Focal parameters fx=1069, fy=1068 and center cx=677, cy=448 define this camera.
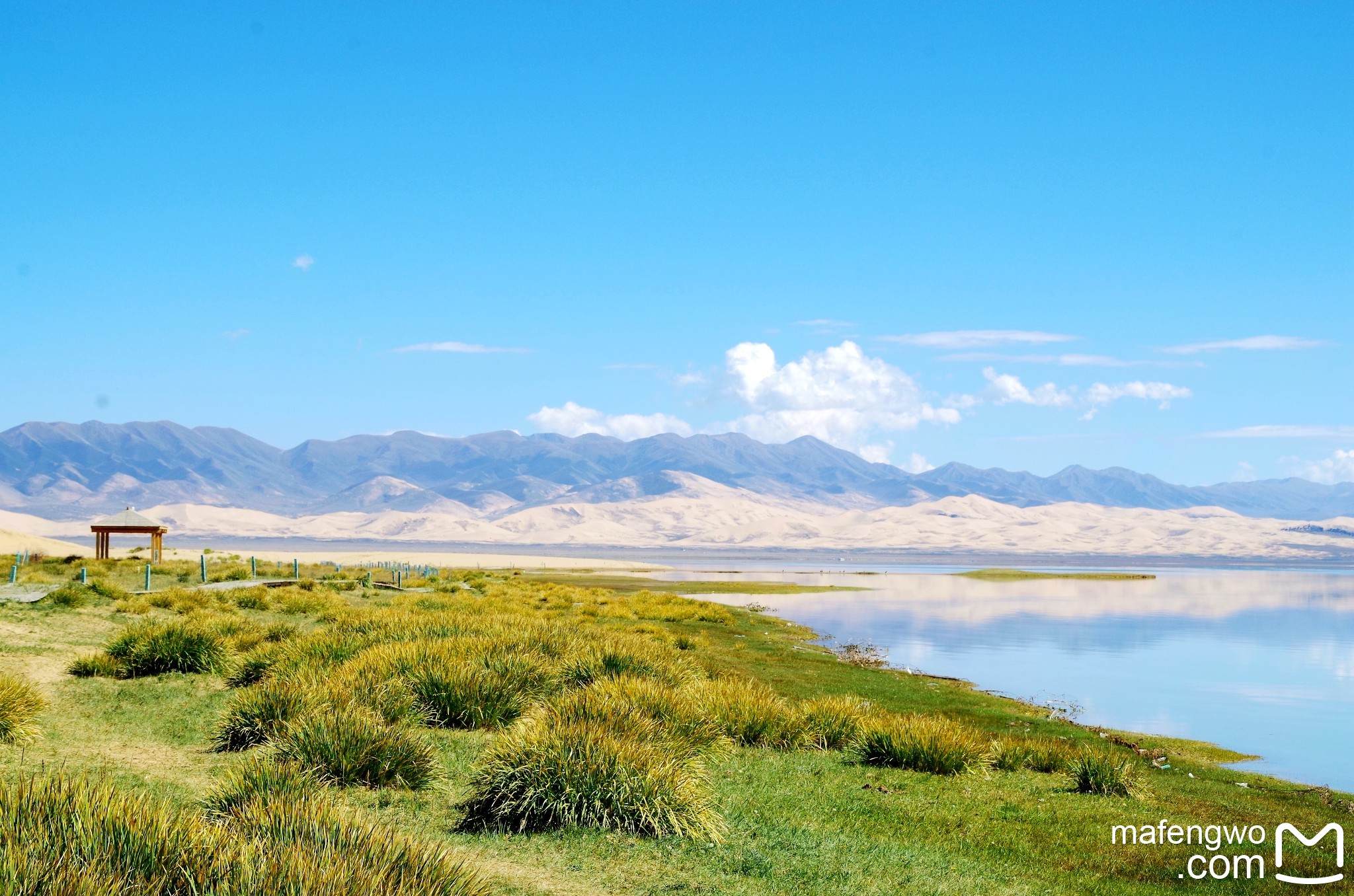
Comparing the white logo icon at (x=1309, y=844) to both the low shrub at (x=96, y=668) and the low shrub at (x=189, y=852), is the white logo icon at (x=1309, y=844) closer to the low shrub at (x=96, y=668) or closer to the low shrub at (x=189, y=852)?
the low shrub at (x=189, y=852)

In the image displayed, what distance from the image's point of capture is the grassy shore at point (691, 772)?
351 inches

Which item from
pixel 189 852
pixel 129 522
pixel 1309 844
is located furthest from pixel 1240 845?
pixel 129 522

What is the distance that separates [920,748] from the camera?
13609mm

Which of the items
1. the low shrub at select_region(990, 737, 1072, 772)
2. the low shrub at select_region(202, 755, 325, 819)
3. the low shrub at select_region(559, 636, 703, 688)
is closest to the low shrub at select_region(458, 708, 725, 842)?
the low shrub at select_region(202, 755, 325, 819)

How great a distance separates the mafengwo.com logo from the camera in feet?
31.6

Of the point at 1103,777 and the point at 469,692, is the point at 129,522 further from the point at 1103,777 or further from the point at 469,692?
the point at 1103,777

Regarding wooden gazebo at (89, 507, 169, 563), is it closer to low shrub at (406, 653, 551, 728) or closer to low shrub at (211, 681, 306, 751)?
low shrub at (406, 653, 551, 728)

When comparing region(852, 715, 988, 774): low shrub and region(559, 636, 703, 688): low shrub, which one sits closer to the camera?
region(852, 715, 988, 774): low shrub

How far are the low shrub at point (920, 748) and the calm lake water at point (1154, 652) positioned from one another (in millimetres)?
7369

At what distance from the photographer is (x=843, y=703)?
16.2m

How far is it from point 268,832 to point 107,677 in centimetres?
1244

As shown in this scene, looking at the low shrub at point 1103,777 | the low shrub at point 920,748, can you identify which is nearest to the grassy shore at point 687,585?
the low shrub at point 920,748

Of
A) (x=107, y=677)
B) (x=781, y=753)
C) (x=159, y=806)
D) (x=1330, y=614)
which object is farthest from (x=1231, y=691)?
(x=1330, y=614)

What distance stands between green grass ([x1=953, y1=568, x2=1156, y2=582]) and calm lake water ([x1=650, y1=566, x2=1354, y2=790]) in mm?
23855
